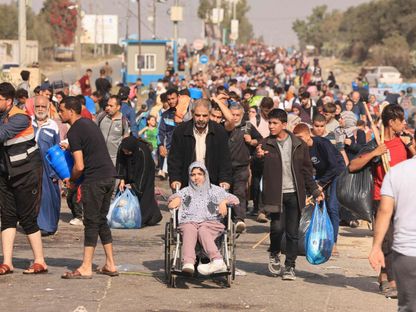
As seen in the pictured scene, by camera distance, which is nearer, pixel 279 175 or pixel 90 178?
pixel 90 178

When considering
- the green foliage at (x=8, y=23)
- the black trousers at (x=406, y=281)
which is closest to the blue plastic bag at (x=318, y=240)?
the black trousers at (x=406, y=281)

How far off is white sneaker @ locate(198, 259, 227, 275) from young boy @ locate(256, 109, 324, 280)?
3.33 ft

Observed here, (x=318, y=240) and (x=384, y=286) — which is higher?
(x=318, y=240)

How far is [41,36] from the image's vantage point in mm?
114625

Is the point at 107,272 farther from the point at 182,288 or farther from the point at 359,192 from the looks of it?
the point at 359,192

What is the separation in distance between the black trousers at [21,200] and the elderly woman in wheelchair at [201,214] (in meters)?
1.41

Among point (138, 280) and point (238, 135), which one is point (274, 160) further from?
point (238, 135)

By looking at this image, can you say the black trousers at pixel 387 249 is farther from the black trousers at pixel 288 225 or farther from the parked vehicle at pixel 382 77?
the parked vehicle at pixel 382 77

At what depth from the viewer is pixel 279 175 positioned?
11.7m

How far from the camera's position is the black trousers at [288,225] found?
1165 cm

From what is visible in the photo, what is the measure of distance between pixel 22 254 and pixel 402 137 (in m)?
4.74

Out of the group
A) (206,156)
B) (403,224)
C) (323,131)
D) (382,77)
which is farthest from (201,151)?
(382,77)

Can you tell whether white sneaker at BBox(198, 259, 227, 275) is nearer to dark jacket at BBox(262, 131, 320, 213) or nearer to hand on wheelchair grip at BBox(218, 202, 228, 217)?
hand on wheelchair grip at BBox(218, 202, 228, 217)

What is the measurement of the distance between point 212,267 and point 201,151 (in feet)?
4.93
